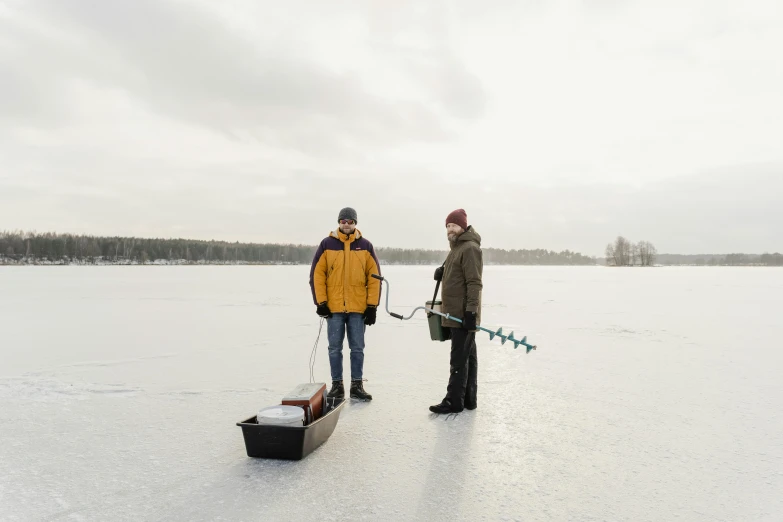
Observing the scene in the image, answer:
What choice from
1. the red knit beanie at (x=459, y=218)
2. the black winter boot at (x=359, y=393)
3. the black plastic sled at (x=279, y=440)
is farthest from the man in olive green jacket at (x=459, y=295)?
the black plastic sled at (x=279, y=440)

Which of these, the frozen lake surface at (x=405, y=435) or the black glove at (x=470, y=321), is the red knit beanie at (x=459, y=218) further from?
the frozen lake surface at (x=405, y=435)

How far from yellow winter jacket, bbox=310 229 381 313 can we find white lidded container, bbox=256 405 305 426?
138 centimetres

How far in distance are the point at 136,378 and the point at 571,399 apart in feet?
14.7

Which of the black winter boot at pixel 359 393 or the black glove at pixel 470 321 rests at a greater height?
the black glove at pixel 470 321

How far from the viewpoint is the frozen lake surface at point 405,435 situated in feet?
8.21

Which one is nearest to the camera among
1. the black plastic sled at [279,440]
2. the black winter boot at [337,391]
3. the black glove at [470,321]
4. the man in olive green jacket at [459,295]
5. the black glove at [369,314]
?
the black plastic sled at [279,440]

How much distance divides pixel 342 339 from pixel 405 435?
47.1 inches

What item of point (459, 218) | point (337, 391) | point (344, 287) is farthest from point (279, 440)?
point (459, 218)

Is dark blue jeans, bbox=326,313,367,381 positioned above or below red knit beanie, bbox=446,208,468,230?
below

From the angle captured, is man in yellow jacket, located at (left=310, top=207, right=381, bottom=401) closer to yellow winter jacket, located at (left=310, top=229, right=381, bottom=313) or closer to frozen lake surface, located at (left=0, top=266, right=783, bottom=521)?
yellow winter jacket, located at (left=310, top=229, right=381, bottom=313)

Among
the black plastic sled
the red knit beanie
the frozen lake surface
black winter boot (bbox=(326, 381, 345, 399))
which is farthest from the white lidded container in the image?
the red knit beanie

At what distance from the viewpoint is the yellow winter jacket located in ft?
14.1

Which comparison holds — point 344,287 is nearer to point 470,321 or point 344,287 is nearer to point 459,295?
point 459,295

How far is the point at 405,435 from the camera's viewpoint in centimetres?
350
